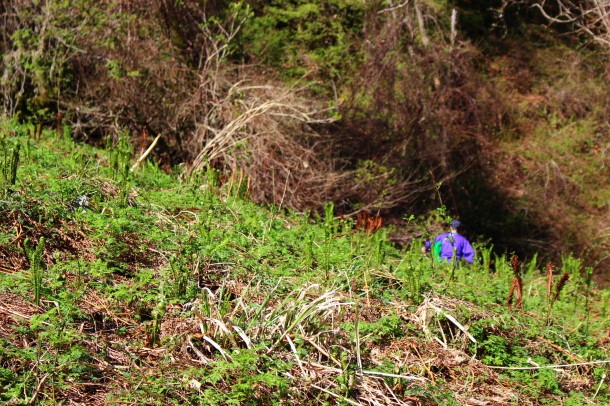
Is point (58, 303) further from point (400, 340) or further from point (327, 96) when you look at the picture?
point (327, 96)

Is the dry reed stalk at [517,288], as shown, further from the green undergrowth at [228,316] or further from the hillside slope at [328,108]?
the hillside slope at [328,108]

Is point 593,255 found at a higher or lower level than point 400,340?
lower

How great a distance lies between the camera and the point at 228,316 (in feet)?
15.1

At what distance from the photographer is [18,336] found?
13.6ft

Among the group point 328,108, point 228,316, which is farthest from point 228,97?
point 228,316

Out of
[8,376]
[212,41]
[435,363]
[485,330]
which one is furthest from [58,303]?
[212,41]

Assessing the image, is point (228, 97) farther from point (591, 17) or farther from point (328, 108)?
point (591, 17)

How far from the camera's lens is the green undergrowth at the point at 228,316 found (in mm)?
4113

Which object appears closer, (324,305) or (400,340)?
(324,305)

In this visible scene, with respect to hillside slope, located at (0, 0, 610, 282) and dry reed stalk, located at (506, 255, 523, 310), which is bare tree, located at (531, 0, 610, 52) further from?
dry reed stalk, located at (506, 255, 523, 310)

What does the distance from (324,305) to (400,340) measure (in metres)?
0.73

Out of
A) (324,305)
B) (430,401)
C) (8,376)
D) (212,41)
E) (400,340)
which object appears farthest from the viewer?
(212,41)

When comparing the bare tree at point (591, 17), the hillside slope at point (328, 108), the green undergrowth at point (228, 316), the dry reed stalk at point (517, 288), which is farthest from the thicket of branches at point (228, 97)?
the dry reed stalk at point (517, 288)

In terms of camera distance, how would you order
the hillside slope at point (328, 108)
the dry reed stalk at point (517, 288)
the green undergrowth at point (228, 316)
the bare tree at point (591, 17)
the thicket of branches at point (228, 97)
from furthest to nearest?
the bare tree at point (591, 17) → the hillside slope at point (328, 108) → the thicket of branches at point (228, 97) → the dry reed stalk at point (517, 288) → the green undergrowth at point (228, 316)
